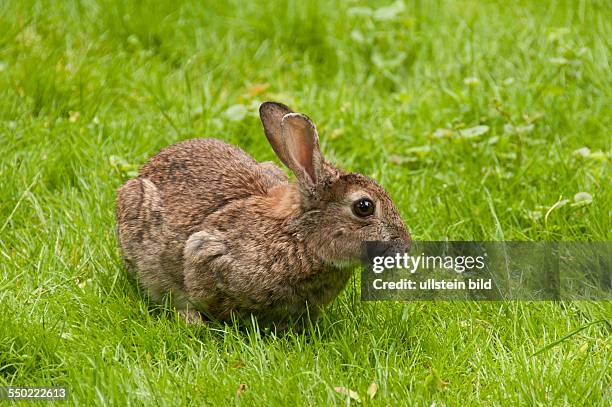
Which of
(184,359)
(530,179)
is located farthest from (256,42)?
(184,359)

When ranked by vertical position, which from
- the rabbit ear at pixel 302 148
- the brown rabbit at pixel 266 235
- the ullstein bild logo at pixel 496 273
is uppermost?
the rabbit ear at pixel 302 148

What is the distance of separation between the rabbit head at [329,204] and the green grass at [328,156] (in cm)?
42

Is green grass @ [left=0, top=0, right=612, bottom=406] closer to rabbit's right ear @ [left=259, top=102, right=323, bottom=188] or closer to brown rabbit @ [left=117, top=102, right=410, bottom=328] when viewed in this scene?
brown rabbit @ [left=117, top=102, right=410, bottom=328]

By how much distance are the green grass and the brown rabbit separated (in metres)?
0.16

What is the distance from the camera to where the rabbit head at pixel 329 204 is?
4.69m

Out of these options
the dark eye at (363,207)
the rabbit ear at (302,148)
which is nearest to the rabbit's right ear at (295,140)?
the rabbit ear at (302,148)

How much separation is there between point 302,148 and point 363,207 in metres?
0.42

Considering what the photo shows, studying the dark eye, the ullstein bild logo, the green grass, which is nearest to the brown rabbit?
the dark eye

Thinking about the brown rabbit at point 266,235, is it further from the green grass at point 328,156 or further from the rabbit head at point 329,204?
the green grass at point 328,156

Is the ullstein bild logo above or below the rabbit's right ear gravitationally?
below

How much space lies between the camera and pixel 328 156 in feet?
21.1

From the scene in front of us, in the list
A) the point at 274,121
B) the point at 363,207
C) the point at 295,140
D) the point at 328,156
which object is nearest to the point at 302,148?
the point at 295,140

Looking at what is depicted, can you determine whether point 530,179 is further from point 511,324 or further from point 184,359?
point 184,359

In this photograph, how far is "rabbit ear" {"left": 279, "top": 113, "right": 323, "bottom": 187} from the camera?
4680 millimetres
